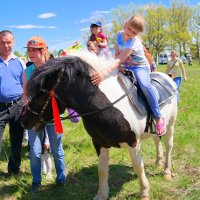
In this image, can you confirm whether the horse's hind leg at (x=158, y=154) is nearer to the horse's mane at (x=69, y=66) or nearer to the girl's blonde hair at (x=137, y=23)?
the girl's blonde hair at (x=137, y=23)

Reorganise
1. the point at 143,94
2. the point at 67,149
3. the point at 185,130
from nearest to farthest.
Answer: the point at 143,94 → the point at 67,149 → the point at 185,130

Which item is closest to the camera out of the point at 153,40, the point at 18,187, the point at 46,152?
the point at 18,187

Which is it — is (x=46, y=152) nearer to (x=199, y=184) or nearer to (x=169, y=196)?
(x=169, y=196)

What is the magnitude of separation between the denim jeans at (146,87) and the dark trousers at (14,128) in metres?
1.84

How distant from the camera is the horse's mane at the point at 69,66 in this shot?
342cm

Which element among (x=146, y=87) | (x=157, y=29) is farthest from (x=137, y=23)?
(x=157, y=29)

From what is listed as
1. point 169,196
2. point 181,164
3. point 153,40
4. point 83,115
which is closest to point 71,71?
point 83,115

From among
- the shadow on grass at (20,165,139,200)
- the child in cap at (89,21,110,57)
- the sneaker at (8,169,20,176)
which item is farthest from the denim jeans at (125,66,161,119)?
the sneaker at (8,169,20,176)

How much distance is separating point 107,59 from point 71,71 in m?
0.57

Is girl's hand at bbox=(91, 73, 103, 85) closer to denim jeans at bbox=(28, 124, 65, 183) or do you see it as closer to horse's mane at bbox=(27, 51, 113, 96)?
horse's mane at bbox=(27, 51, 113, 96)

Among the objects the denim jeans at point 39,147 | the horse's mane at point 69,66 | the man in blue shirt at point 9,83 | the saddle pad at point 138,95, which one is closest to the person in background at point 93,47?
the man in blue shirt at point 9,83

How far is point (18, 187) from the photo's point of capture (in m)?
4.81

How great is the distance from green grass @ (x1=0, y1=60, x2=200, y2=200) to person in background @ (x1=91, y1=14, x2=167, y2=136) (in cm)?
94

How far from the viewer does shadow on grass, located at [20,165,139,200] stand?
14.9ft
